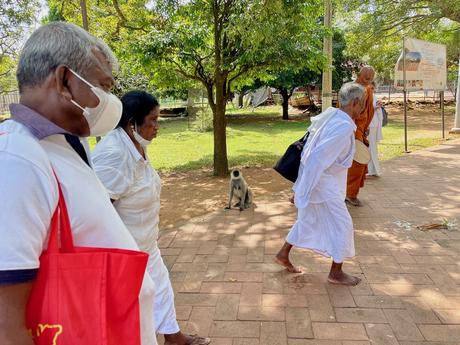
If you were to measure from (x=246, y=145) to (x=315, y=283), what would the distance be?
31.8 feet

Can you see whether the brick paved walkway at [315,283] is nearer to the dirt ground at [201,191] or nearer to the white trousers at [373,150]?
the dirt ground at [201,191]

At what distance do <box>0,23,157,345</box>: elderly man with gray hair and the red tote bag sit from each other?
0.03 meters

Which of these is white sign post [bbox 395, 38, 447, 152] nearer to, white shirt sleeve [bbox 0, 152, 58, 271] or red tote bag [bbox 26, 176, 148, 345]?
red tote bag [bbox 26, 176, 148, 345]

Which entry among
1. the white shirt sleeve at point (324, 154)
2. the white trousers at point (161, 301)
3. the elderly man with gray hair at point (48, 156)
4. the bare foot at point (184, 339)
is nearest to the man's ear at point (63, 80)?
the elderly man with gray hair at point (48, 156)

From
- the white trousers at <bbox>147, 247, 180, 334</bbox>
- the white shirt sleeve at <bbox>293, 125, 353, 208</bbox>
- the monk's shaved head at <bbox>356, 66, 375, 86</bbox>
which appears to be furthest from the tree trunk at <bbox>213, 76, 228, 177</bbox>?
the white trousers at <bbox>147, 247, 180, 334</bbox>

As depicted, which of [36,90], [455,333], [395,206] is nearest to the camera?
[36,90]

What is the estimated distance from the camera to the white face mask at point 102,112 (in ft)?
3.81

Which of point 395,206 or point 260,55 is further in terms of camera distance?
point 260,55

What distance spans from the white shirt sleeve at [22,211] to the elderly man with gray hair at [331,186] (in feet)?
8.57

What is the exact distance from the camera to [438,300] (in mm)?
3180

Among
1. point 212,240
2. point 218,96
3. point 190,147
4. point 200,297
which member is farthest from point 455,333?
point 190,147

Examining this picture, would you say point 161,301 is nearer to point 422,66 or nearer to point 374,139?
point 374,139

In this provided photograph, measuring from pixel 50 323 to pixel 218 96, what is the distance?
738 cm

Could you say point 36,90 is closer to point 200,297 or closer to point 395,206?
point 200,297
